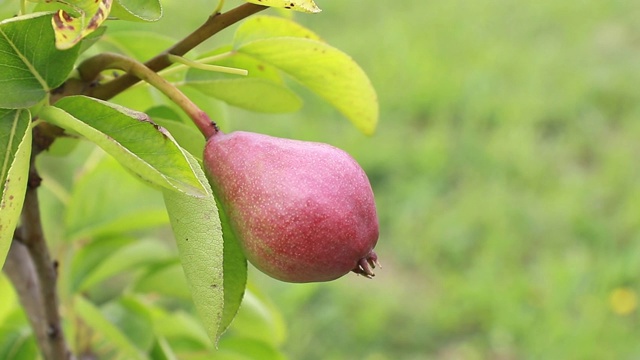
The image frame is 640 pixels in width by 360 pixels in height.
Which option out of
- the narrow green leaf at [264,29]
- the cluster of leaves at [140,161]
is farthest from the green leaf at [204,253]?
the narrow green leaf at [264,29]

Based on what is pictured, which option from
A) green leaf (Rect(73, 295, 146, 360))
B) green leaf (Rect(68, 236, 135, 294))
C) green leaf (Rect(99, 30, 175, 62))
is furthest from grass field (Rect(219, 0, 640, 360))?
green leaf (Rect(99, 30, 175, 62))

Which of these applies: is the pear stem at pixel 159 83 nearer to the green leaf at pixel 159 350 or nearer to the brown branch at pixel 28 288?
the brown branch at pixel 28 288

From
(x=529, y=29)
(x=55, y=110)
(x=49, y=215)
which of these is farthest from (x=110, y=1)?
(x=529, y=29)

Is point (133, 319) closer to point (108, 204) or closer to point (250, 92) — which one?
point (108, 204)

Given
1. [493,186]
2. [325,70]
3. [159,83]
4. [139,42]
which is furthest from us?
[493,186]

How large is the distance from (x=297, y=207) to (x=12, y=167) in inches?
7.4

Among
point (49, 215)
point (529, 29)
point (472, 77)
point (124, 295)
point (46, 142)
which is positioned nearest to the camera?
point (46, 142)

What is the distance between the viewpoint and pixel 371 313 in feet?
8.09

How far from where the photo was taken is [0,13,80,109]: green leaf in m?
0.59

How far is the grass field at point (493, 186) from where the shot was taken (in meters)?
2.42

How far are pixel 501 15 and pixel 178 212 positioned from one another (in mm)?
3664

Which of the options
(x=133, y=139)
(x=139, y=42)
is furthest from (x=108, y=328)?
(x=133, y=139)

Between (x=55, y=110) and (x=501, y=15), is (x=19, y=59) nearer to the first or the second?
(x=55, y=110)

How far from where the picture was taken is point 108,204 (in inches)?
42.2
